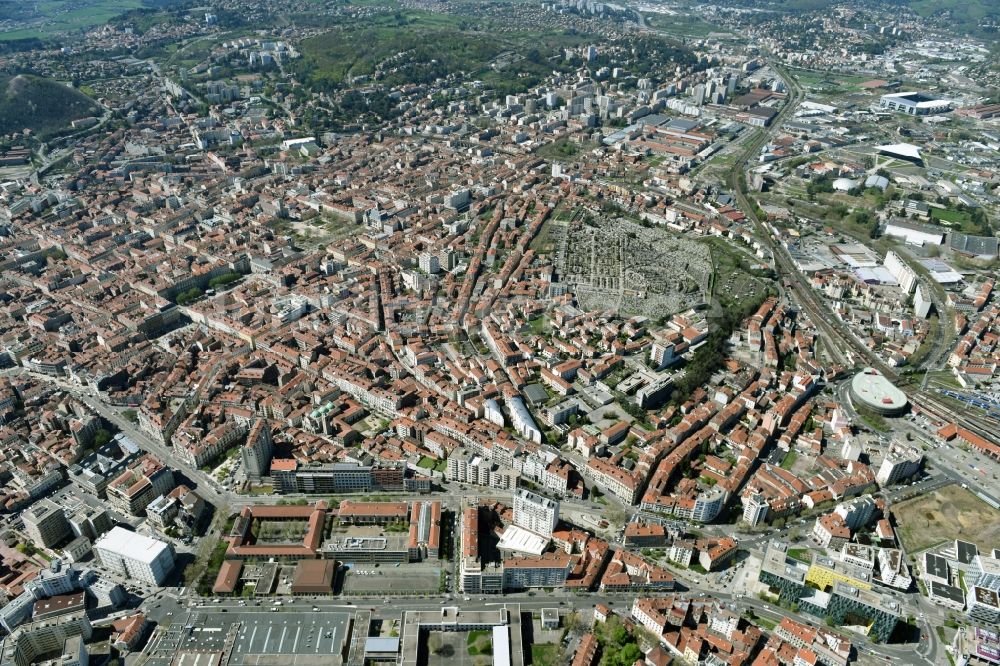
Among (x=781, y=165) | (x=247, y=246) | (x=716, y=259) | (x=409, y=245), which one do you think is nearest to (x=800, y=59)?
(x=781, y=165)

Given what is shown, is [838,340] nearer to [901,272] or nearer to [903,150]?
[901,272]

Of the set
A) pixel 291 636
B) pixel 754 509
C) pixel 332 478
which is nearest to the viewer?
pixel 291 636

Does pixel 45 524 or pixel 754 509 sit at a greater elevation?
pixel 45 524

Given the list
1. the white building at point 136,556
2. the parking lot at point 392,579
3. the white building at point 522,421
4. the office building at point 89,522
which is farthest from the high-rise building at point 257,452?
the white building at point 522,421

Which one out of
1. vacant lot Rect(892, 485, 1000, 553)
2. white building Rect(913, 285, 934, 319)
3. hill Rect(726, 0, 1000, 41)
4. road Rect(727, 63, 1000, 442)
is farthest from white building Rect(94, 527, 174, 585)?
hill Rect(726, 0, 1000, 41)

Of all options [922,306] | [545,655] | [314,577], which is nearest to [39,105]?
[314,577]

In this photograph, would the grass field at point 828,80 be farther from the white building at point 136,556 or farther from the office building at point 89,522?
the office building at point 89,522

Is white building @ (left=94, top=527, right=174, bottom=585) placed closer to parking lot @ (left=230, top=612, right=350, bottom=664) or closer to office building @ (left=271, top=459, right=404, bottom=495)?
parking lot @ (left=230, top=612, right=350, bottom=664)
